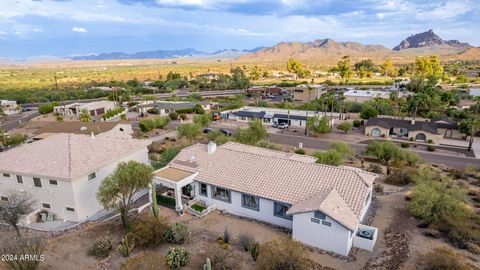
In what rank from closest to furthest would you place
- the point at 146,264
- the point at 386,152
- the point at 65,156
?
1. the point at 146,264
2. the point at 65,156
3. the point at 386,152

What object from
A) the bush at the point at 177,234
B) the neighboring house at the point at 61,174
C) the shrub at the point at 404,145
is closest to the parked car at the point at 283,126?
the shrub at the point at 404,145

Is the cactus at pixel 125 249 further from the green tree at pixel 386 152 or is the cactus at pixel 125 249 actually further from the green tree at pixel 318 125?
the green tree at pixel 318 125

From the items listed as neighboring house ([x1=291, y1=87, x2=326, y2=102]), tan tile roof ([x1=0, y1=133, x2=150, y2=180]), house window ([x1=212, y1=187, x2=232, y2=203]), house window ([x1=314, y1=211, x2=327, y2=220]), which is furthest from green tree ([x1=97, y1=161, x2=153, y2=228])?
neighboring house ([x1=291, y1=87, x2=326, y2=102])

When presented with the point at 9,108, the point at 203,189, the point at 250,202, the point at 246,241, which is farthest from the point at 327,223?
the point at 9,108

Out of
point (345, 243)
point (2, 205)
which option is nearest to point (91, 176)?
point (2, 205)

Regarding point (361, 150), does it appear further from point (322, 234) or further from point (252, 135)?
point (322, 234)

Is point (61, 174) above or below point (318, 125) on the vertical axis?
above
